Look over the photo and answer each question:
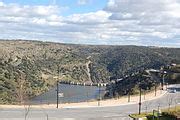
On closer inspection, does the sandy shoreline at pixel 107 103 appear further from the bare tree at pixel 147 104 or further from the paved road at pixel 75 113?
the paved road at pixel 75 113

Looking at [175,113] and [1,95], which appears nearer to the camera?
[175,113]

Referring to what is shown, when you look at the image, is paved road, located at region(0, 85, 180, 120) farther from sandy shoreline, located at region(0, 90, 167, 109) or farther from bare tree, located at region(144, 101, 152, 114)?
sandy shoreline, located at region(0, 90, 167, 109)

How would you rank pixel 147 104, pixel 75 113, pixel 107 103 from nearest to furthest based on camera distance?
pixel 75 113
pixel 147 104
pixel 107 103

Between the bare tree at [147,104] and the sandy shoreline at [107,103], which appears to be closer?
the sandy shoreline at [107,103]

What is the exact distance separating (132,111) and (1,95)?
72.1 m

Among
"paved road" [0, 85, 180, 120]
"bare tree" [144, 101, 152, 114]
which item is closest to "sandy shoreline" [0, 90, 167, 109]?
"bare tree" [144, 101, 152, 114]

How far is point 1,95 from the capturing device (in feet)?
427

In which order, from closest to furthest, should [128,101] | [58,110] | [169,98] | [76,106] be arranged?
[58,110], [76,106], [128,101], [169,98]

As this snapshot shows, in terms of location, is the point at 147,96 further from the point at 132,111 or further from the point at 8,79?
the point at 8,79

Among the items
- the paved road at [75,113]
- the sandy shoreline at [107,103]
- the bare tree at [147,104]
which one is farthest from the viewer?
the bare tree at [147,104]

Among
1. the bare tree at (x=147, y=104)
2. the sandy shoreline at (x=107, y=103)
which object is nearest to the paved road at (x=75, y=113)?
the bare tree at (x=147, y=104)

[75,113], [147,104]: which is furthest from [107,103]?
[75,113]

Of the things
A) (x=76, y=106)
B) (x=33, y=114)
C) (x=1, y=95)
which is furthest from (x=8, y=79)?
(x=33, y=114)

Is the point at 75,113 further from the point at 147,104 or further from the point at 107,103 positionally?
the point at 147,104
